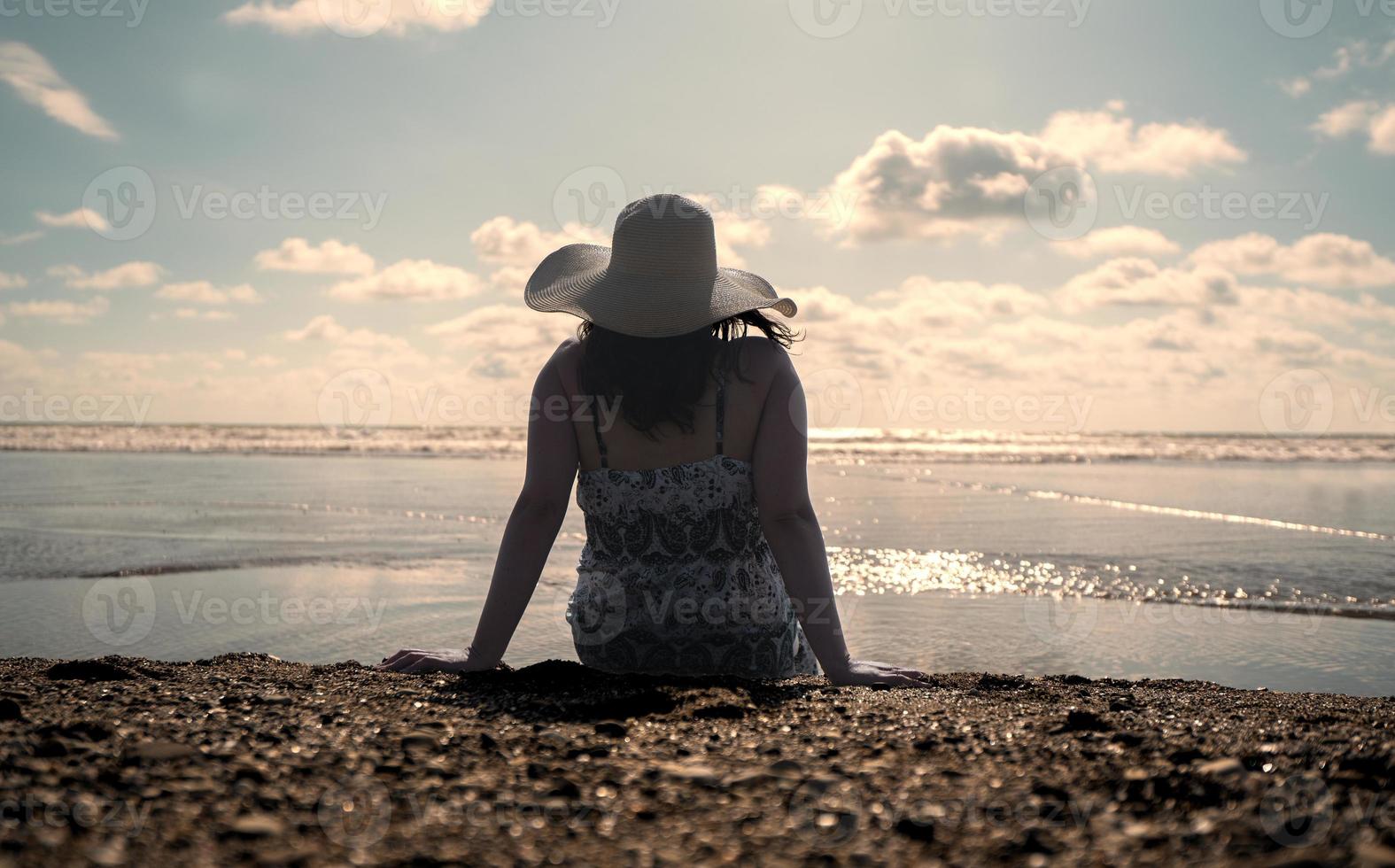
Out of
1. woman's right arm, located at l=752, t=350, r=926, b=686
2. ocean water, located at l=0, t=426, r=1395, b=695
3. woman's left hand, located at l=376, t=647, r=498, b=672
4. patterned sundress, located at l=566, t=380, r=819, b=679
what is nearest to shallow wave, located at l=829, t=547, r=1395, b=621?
ocean water, located at l=0, t=426, r=1395, b=695

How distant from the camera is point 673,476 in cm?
276

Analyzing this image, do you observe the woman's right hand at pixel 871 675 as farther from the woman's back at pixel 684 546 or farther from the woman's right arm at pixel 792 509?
the woman's back at pixel 684 546

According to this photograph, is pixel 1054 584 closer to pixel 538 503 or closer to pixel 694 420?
pixel 694 420

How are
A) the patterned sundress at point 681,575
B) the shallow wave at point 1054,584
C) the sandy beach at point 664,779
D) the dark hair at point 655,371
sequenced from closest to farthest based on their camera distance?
the sandy beach at point 664,779, the dark hair at point 655,371, the patterned sundress at point 681,575, the shallow wave at point 1054,584

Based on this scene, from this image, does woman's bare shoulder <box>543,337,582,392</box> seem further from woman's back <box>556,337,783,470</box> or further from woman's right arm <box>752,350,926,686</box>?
woman's right arm <box>752,350,926,686</box>

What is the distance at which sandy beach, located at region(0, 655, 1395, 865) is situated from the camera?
1452 mm

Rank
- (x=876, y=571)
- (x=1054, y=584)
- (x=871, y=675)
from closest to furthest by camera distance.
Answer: (x=871, y=675), (x=1054, y=584), (x=876, y=571)

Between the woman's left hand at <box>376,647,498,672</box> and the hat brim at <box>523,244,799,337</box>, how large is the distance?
3.54 feet

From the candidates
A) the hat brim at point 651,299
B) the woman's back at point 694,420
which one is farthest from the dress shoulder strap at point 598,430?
the hat brim at point 651,299

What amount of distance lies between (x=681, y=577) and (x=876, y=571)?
4.85 meters

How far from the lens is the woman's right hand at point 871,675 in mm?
2779

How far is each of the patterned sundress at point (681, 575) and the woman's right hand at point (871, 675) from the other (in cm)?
22

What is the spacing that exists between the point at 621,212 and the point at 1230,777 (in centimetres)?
205

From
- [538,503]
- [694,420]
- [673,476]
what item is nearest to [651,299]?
[694,420]
